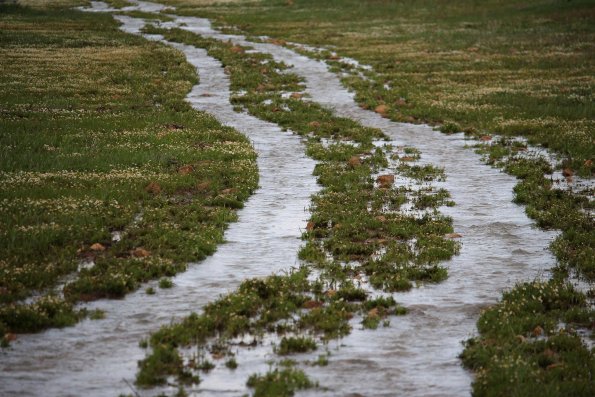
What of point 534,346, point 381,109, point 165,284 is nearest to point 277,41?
point 381,109

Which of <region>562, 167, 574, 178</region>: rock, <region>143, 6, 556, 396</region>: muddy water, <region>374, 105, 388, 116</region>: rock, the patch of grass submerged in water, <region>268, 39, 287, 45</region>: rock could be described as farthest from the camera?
<region>268, 39, 287, 45</region>: rock

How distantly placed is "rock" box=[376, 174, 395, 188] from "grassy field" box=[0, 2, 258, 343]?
3947 mm

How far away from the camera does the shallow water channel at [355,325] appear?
11117 mm

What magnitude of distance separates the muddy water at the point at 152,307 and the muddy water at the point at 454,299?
1.69m

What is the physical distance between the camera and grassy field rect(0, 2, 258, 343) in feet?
48.1

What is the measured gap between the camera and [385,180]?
2317 centimetres

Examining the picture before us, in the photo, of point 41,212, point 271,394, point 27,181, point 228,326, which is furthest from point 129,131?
point 271,394

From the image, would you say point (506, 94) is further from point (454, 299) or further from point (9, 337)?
point (9, 337)

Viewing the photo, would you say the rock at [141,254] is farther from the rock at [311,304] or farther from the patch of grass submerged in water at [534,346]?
the patch of grass submerged in water at [534,346]

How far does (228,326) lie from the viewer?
42.0 feet

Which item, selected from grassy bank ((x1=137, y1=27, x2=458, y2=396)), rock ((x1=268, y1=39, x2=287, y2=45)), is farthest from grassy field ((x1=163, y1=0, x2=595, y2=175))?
grassy bank ((x1=137, y1=27, x2=458, y2=396))

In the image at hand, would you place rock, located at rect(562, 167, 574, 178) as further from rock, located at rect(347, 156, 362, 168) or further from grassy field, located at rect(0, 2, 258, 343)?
grassy field, located at rect(0, 2, 258, 343)

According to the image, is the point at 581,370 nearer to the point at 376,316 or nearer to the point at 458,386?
the point at 458,386

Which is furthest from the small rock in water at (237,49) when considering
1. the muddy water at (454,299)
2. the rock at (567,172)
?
the rock at (567,172)
